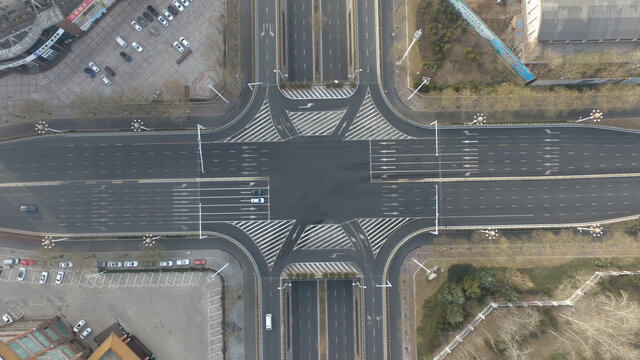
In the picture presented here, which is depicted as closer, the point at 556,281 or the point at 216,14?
the point at 556,281

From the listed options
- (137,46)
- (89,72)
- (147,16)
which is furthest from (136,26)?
(89,72)

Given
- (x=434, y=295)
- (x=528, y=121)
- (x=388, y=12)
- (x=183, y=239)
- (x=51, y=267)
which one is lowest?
(x=434, y=295)

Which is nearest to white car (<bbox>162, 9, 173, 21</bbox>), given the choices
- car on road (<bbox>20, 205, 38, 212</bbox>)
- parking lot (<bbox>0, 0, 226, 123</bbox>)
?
parking lot (<bbox>0, 0, 226, 123</bbox>)

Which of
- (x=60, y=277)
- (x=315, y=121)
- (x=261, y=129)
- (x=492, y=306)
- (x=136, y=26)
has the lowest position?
(x=492, y=306)

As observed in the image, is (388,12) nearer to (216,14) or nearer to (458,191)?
(216,14)

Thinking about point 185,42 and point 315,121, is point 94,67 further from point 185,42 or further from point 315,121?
point 315,121

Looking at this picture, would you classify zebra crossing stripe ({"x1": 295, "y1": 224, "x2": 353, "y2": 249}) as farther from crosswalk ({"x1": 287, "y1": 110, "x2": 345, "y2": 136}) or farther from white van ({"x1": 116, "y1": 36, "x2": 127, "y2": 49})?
white van ({"x1": 116, "y1": 36, "x2": 127, "y2": 49})

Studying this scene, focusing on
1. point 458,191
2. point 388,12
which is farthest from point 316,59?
point 458,191
